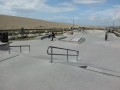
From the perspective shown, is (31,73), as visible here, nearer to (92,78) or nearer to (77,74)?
(77,74)

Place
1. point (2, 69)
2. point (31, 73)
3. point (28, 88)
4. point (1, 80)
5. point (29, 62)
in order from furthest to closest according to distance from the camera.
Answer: point (29, 62), point (2, 69), point (31, 73), point (1, 80), point (28, 88)

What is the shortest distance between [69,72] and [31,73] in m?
1.73

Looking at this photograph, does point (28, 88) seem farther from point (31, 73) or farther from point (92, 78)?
point (92, 78)

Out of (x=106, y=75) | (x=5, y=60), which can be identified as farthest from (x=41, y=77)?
(x=5, y=60)

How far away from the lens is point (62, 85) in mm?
8133

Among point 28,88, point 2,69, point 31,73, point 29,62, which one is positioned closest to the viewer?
point 28,88

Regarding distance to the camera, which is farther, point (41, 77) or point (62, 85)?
point (41, 77)

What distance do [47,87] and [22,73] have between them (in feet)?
6.72

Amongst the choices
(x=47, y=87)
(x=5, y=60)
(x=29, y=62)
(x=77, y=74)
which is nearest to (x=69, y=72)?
(x=77, y=74)

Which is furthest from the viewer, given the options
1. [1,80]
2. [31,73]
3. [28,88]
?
[31,73]

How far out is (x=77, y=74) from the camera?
953 centimetres

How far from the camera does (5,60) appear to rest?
39.4ft

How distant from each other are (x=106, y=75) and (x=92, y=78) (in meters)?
0.94

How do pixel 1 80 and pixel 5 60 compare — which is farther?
pixel 5 60
